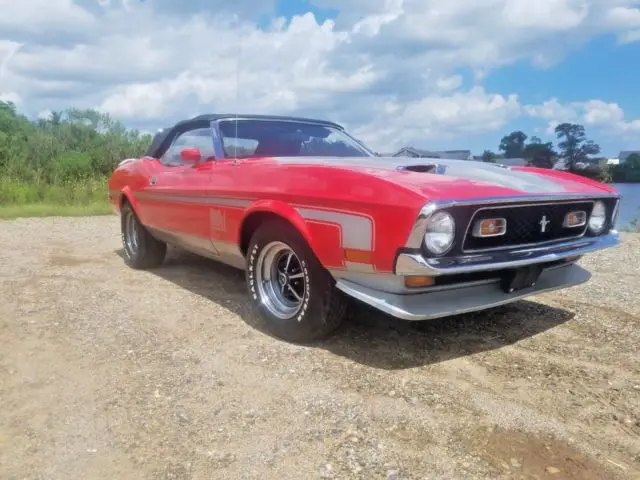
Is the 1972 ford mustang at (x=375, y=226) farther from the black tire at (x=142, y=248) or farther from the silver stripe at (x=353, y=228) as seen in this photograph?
the black tire at (x=142, y=248)

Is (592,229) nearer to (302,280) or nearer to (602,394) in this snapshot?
(602,394)

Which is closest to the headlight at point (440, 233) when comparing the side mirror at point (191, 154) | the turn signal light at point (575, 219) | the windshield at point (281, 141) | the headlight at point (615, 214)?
the turn signal light at point (575, 219)

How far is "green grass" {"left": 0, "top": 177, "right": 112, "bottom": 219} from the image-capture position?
38.2 feet

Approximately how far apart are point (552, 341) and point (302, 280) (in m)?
1.56

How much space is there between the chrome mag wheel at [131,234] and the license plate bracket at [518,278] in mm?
3789

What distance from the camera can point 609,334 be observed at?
3.60 meters

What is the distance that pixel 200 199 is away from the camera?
4.20m

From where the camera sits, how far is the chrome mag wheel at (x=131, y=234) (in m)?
5.71

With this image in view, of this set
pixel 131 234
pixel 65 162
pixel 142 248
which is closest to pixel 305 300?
pixel 142 248

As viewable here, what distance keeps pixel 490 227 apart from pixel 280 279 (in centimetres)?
139

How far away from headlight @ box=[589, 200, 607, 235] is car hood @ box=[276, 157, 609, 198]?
0.36ft

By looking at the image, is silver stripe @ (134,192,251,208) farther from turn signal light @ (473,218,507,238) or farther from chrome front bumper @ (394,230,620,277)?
turn signal light @ (473,218,507,238)

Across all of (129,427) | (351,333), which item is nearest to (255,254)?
(351,333)

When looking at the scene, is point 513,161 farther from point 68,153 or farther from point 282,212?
point 68,153
